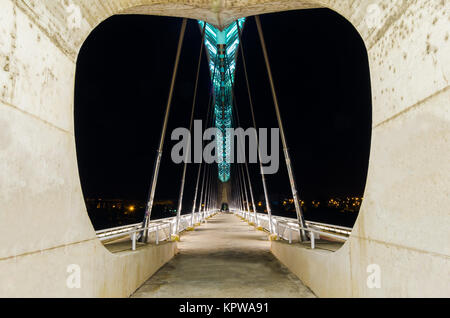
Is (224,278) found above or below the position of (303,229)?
below

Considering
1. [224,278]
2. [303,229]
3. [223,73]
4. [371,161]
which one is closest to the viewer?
[371,161]

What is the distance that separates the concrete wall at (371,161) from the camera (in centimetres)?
254

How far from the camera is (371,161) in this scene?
147 inches

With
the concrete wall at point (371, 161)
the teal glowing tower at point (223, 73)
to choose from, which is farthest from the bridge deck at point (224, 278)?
the teal glowing tower at point (223, 73)

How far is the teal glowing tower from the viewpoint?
37750 mm

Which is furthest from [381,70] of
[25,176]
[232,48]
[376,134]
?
[232,48]

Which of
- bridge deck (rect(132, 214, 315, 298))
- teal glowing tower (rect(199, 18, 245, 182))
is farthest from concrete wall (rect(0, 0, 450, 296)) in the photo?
teal glowing tower (rect(199, 18, 245, 182))

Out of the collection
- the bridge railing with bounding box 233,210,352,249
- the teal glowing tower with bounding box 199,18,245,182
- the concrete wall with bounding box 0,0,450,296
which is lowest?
the bridge railing with bounding box 233,210,352,249

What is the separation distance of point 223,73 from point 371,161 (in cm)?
5682

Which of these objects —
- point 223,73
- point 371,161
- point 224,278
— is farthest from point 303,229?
point 223,73

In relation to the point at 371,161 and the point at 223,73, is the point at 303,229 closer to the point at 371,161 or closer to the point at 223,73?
the point at 371,161

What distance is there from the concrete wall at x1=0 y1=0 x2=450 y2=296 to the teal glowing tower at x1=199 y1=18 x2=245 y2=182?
18.1 feet

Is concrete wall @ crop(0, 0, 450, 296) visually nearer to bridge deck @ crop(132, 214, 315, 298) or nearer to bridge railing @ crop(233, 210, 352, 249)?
bridge deck @ crop(132, 214, 315, 298)

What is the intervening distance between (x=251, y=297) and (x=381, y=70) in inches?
180
